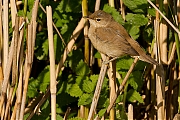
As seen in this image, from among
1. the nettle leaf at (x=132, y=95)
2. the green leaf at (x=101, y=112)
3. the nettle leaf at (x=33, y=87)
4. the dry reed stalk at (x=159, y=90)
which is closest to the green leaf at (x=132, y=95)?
the nettle leaf at (x=132, y=95)

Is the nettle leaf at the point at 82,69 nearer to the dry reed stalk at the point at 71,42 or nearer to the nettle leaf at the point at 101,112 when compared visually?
the dry reed stalk at the point at 71,42

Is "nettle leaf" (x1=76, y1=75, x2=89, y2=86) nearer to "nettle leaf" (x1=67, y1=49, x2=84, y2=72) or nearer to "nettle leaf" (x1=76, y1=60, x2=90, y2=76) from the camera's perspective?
"nettle leaf" (x1=76, y1=60, x2=90, y2=76)

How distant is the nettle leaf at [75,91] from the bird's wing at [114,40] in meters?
0.40

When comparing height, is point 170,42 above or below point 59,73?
above

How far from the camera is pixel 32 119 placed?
3.04 m

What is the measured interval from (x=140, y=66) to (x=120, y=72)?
14 cm

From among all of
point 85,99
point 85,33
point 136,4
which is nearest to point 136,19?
point 136,4

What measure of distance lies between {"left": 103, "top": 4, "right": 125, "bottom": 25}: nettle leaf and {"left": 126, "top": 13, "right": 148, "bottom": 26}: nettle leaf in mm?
52

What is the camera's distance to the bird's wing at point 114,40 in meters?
2.81

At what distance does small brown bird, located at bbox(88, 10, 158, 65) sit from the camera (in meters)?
2.83

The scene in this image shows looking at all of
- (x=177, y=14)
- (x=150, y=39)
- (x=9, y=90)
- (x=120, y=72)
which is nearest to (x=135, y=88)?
(x=120, y=72)

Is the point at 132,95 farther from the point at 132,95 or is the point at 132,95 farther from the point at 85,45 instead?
the point at 85,45

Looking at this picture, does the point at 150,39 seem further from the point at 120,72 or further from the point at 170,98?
the point at 170,98

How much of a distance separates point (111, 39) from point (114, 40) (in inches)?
0.8
